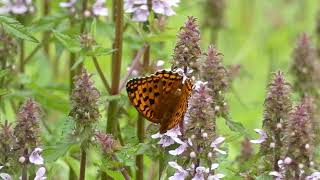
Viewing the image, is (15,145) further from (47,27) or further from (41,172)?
(47,27)

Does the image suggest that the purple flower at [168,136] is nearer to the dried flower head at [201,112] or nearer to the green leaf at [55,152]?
A: the dried flower head at [201,112]

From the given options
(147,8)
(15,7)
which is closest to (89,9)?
(15,7)

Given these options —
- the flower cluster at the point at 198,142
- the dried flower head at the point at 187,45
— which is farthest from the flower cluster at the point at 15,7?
the flower cluster at the point at 198,142

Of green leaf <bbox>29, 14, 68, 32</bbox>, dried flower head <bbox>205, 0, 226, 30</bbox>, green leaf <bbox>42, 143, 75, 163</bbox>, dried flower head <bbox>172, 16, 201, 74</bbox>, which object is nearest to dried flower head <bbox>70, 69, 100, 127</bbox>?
green leaf <bbox>42, 143, 75, 163</bbox>

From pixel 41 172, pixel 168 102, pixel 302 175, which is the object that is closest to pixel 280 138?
pixel 302 175

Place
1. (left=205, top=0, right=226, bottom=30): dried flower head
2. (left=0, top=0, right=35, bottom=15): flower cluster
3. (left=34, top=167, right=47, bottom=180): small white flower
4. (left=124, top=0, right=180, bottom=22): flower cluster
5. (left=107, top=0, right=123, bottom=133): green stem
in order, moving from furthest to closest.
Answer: (left=205, top=0, right=226, bottom=30): dried flower head, (left=0, top=0, right=35, bottom=15): flower cluster, (left=124, top=0, right=180, bottom=22): flower cluster, (left=107, top=0, right=123, bottom=133): green stem, (left=34, top=167, right=47, bottom=180): small white flower

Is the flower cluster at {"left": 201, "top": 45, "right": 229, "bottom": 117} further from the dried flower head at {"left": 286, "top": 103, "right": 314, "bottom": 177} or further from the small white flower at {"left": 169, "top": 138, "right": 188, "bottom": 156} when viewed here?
the dried flower head at {"left": 286, "top": 103, "right": 314, "bottom": 177}

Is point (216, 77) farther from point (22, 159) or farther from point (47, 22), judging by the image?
point (47, 22)
